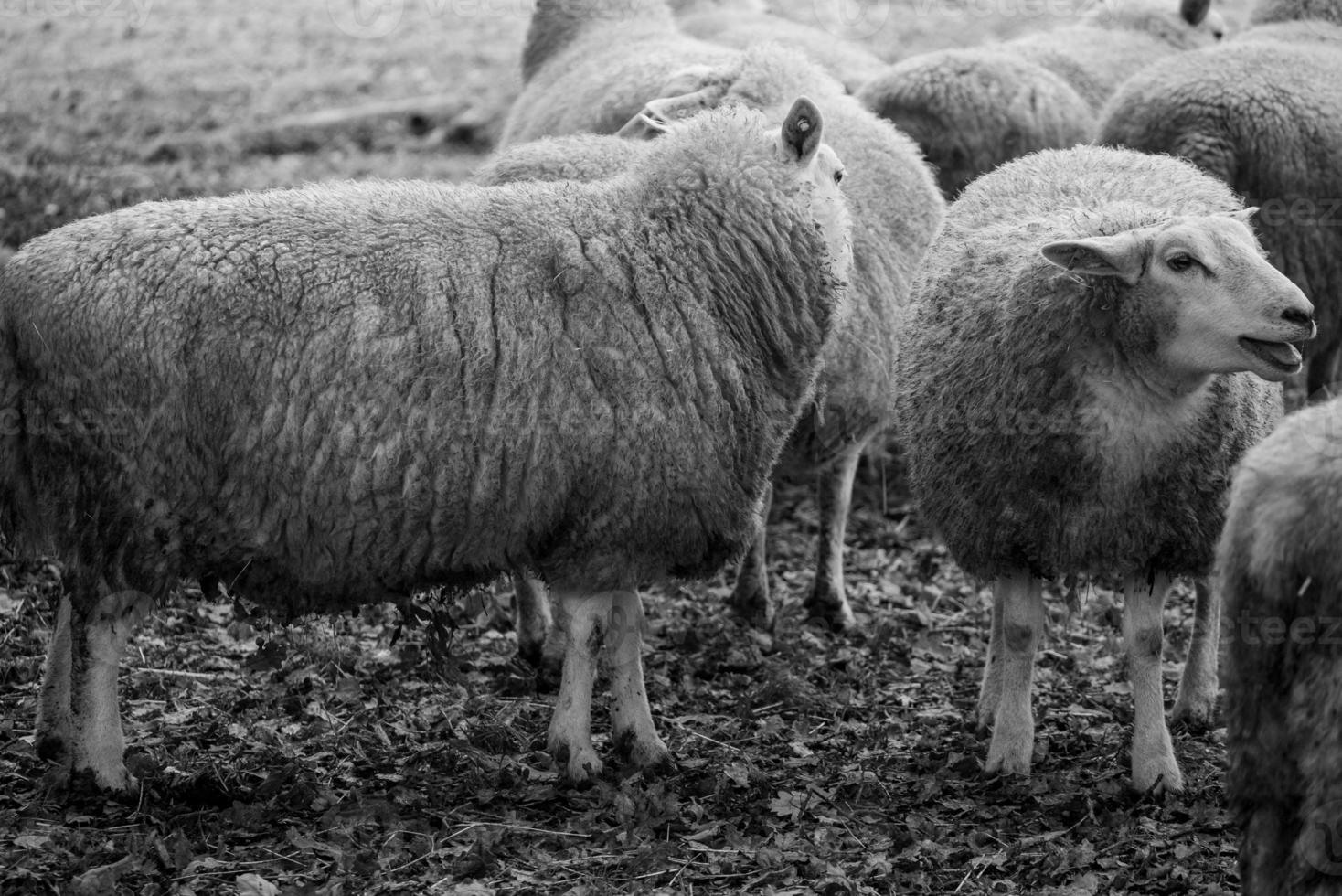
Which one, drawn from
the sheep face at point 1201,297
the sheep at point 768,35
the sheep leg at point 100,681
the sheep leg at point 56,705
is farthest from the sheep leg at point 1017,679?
the sheep at point 768,35

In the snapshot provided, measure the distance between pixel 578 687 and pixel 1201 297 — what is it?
2.37 metres

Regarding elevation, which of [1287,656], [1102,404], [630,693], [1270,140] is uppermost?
[1270,140]

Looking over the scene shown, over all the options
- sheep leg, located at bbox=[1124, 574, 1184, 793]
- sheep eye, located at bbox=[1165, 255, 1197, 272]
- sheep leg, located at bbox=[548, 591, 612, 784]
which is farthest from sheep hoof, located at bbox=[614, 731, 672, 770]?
sheep eye, located at bbox=[1165, 255, 1197, 272]

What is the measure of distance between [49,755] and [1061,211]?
392 centimetres

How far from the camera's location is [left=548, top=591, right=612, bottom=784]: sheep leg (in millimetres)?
5320

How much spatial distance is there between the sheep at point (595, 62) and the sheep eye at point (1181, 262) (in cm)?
321

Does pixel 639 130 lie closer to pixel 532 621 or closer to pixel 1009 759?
pixel 532 621

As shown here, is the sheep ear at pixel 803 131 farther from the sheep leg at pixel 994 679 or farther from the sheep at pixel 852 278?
the sheep leg at pixel 994 679

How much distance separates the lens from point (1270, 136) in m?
7.47

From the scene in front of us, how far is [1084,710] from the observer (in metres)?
6.22

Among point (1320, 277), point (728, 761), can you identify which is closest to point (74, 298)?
point (728, 761)

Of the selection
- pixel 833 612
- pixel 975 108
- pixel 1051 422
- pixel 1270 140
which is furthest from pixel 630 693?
→ pixel 975 108

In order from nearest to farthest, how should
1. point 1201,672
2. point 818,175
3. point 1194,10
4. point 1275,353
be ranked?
1. point 1275,353
2. point 818,175
3. point 1201,672
4. point 1194,10

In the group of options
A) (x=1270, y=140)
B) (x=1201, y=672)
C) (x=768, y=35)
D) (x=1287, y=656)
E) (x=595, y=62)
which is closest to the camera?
(x=1287, y=656)
